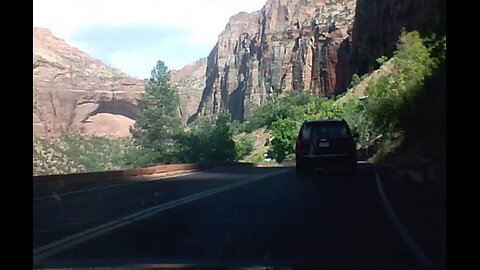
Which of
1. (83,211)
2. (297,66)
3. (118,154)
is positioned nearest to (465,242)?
(83,211)

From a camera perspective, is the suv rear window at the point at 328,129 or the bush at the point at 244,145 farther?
the bush at the point at 244,145

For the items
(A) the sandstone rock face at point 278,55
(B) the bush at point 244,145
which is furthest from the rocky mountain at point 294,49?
(B) the bush at point 244,145

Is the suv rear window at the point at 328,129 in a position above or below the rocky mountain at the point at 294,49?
below

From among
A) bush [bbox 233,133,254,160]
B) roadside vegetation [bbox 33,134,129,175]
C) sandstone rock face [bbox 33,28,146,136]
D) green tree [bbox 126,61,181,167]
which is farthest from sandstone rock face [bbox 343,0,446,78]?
roadside vegetation [bbox 33,134,129,175]

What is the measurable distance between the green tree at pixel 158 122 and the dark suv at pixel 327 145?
109 feet

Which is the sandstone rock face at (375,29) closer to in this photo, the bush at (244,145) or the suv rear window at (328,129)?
the bush at (244,145)

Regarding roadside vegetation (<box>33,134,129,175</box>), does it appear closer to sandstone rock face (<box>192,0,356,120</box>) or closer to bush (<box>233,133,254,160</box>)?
bush (<box>233,133,254,160</box>)

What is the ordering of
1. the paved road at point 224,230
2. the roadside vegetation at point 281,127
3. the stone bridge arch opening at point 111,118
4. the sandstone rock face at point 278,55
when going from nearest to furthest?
the paved road at point 224,230, the roadside vegetation at point 281,127, the stone bridge arch opening at point 111,118, the sandstone rock face at point 278,55

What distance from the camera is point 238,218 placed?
14.8 meters

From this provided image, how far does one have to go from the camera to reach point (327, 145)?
28062mm

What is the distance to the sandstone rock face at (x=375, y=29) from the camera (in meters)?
84.8

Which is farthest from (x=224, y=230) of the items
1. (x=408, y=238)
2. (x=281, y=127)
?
(x=281, y=127)

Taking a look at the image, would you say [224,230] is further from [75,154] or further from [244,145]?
[244,145]
